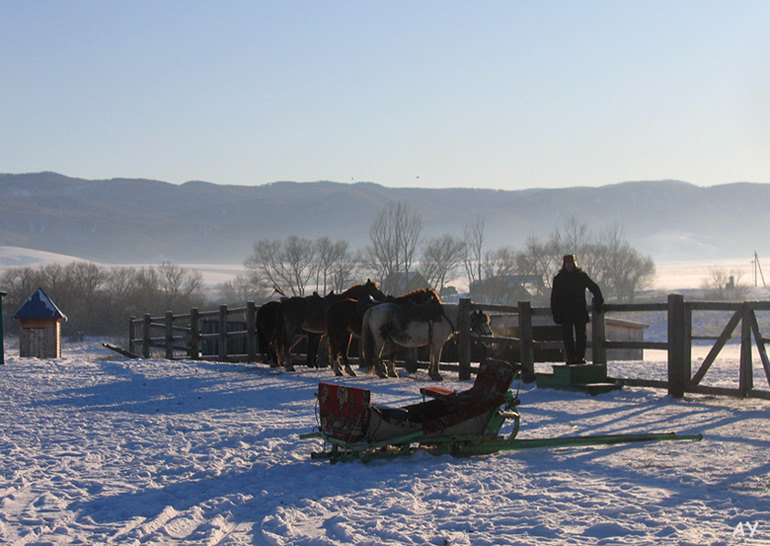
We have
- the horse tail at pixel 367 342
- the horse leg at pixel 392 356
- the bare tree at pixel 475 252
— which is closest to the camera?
the horse tail at pixel 367 342

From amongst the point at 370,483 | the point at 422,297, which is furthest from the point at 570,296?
the point at 370,483

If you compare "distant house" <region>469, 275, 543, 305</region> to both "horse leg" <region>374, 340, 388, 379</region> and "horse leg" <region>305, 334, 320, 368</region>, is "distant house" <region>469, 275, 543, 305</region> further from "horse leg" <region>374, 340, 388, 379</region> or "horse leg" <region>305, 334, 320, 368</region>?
"horse leg" <region>374, 340, 388, 379</region>

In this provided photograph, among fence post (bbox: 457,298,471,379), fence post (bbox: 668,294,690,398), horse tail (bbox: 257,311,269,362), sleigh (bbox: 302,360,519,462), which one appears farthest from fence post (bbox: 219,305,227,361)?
sleigh (bbox: 302,360,519,462)

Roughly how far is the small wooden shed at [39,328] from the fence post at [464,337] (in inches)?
612

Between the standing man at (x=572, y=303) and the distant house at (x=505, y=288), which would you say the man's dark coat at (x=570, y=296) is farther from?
the distant house at (x=505, y=288)

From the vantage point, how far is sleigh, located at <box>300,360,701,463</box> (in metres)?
7.28

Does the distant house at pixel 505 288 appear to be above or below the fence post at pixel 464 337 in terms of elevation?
above

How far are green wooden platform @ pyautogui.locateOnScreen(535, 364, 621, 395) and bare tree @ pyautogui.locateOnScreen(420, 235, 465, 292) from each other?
185ft

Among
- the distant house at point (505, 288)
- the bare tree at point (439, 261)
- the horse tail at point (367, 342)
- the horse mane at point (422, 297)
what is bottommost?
the horse tail at point (367, 342)

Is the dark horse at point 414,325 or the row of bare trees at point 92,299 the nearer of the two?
the dark horse at point 414,325

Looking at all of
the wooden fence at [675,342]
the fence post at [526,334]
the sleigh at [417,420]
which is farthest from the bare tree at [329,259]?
the sleigh at [417,420]

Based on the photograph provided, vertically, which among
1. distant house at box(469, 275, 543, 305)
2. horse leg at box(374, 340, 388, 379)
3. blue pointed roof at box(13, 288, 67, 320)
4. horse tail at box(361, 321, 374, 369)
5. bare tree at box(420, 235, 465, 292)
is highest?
bare tree at box(420, 235, 465, 292)

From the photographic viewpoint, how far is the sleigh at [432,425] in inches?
287

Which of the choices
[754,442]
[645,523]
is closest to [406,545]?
[645,523]
